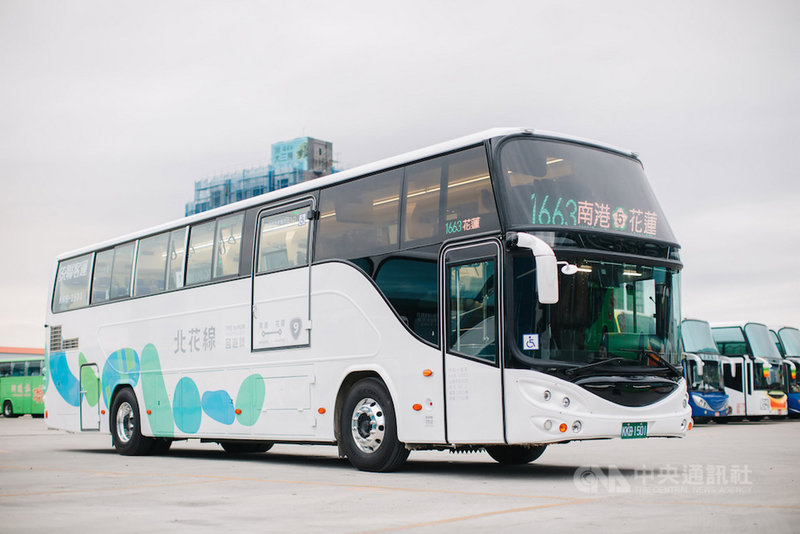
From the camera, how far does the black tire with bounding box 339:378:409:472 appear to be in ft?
38.0

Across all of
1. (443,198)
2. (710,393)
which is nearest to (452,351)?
(443,198)

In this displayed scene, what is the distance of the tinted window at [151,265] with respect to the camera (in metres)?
16.7

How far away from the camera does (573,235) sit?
10359mm

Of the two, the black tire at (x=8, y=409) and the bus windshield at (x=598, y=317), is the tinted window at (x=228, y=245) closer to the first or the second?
the bus windshield at (x=598, y=317)

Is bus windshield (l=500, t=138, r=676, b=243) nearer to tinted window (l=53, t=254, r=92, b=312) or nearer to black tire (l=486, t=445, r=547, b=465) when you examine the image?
black tire (l=486, t=445, r=547, b=465)

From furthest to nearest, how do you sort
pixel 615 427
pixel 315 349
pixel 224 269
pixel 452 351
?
pixel 224 269 < pixel 315 349 < pixel 452 351 < pixel 615 427

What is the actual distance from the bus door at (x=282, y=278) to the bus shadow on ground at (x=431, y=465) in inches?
78.6

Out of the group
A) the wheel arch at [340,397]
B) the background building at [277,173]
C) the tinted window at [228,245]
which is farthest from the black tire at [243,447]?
the background building at [277,173]

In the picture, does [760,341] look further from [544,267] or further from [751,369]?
[544,267]

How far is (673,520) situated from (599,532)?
879 mm

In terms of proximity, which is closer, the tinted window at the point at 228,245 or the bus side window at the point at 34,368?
the tinted window at the point at 228,245

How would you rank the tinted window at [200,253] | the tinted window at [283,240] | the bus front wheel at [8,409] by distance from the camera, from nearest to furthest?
the tinted window at [283,240] < the tinted window at [200,253] < the bus front wheel at [8,409]

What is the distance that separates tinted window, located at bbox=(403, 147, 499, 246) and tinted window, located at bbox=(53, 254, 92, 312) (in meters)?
9.76

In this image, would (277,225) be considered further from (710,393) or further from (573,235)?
(710,393)
